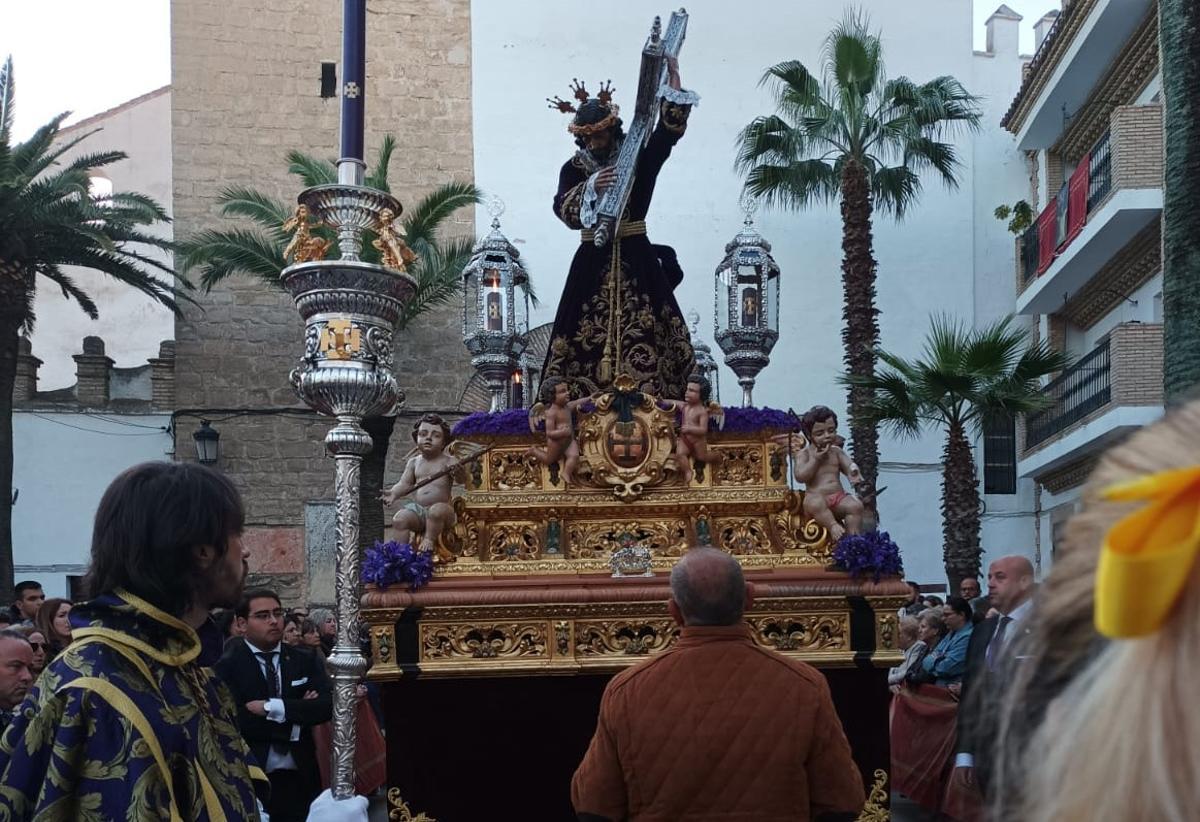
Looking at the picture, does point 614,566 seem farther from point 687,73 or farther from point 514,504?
point 687,73

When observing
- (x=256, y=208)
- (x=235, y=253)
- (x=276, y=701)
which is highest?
(x=256, y=208)

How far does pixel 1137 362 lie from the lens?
1788 cm

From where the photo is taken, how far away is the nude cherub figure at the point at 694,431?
696cm

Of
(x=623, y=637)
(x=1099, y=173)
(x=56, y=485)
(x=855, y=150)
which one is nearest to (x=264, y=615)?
(x=623, y=637)

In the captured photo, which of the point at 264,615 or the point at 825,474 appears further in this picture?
the point at 825,474

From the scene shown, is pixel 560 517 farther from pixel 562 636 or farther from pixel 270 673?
pixel 270 673

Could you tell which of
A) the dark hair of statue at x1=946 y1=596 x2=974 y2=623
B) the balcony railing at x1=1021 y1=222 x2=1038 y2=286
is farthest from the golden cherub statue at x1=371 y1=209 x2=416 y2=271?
the balcony railing at x1=1021 y1=222 x2=1038 y2=286

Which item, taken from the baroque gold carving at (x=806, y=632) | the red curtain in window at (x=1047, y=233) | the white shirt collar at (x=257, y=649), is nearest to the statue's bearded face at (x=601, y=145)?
the baroque gold carving at (x=806, y=632)

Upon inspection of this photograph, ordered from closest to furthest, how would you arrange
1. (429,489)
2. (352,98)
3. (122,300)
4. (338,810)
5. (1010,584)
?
(338,810), (1010,584), (352,98), (429,489), (122,300)

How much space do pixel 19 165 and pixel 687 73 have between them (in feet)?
42.5

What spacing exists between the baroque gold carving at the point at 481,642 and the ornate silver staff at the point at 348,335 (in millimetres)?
549

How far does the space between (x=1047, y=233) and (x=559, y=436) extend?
18.1 meters

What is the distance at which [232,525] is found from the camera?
106 inches

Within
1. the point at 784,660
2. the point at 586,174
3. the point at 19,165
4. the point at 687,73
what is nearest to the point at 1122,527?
the point at 784,660
